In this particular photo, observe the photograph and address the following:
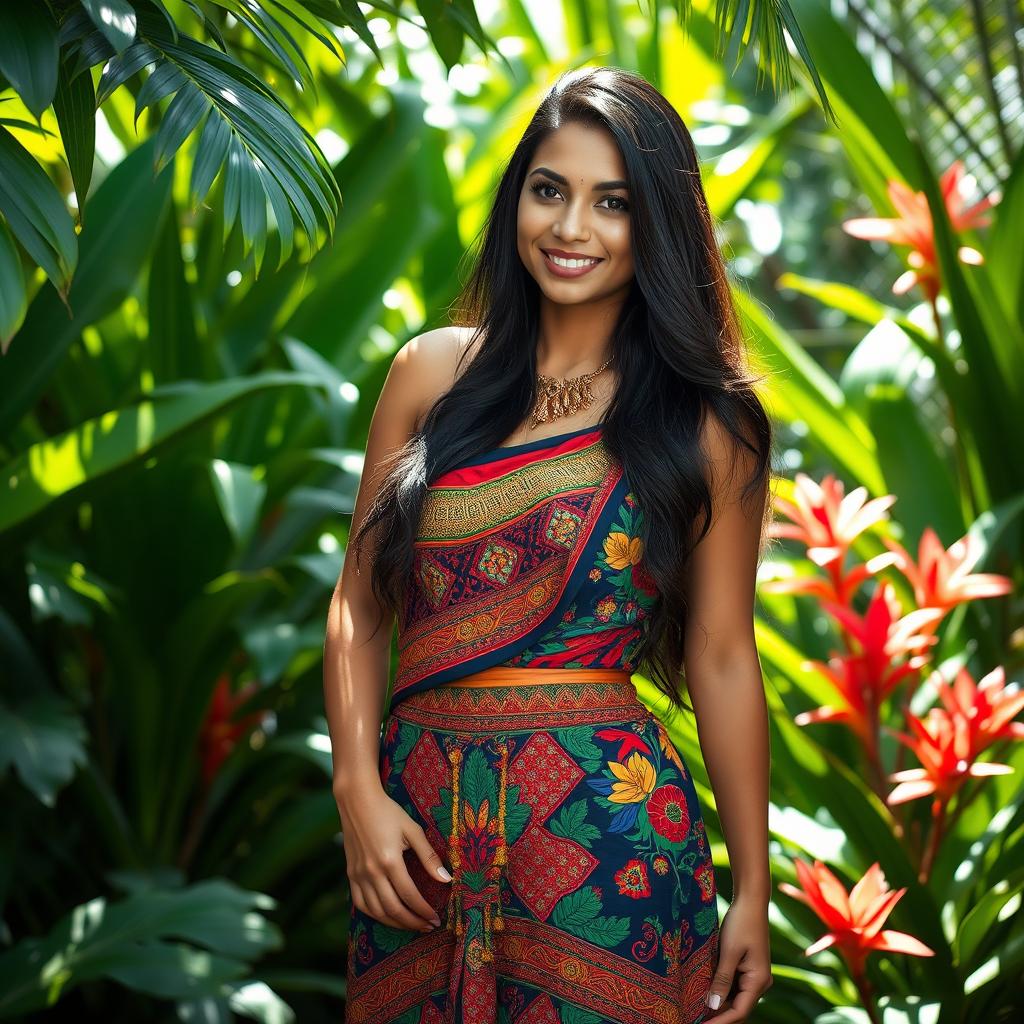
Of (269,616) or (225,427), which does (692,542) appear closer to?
(269,616)

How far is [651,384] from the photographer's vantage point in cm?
142

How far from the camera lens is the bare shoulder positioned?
1.51 m

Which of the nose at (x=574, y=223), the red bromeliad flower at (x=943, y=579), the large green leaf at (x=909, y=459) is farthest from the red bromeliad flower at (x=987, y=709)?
the nose at (x=574, y=223)

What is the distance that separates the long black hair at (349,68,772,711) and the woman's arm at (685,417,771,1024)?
2 cm

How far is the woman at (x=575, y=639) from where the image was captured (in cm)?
128

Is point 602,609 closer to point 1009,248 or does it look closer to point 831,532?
point 831,532

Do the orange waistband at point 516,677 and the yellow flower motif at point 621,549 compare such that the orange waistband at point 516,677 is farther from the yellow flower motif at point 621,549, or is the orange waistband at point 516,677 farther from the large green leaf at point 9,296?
the large green leaf at point 9,296

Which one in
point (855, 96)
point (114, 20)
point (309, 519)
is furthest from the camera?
point (309, 519)

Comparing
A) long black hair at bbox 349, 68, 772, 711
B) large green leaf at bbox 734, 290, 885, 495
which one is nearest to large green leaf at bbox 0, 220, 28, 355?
long black hair at bbox 349, 68, 772, 711

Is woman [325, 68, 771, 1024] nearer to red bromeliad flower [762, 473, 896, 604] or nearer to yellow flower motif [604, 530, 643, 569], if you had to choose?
yellow flower motif [604, 530, 643, 569]

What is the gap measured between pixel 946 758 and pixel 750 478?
531mm

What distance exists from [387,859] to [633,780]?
0.81 feet

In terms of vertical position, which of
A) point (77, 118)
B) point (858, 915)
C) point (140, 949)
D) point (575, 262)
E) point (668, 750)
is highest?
point (77, 118)

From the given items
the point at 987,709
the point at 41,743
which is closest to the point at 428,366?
the point at 987,709
